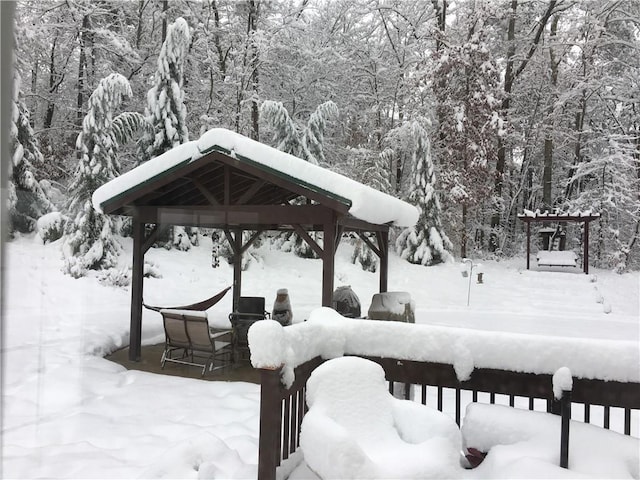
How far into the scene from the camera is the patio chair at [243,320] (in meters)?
5.24

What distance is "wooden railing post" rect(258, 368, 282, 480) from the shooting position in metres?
1.92

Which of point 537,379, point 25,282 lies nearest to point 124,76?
point 25,282

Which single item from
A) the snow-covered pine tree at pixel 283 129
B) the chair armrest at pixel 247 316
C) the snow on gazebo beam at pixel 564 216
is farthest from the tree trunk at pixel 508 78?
the chair armrest at pixel 247 316

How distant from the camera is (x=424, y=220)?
11.3m

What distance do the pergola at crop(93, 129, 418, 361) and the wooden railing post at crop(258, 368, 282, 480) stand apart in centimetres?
241

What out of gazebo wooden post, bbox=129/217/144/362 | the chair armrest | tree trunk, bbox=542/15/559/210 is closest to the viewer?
gazebo wooden post, bbox=129/217/144/362

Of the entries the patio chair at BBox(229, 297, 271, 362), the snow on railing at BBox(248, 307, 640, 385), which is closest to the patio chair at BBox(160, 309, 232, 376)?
the patio chair at BBox(229, 297, 271, 362)

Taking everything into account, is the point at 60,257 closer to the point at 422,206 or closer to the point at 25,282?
the point at 25,282

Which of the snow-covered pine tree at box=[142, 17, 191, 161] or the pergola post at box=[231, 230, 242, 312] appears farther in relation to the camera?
the pergola post at box=[231, 230, 242, 312]

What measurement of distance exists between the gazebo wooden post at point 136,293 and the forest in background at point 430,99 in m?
0.73

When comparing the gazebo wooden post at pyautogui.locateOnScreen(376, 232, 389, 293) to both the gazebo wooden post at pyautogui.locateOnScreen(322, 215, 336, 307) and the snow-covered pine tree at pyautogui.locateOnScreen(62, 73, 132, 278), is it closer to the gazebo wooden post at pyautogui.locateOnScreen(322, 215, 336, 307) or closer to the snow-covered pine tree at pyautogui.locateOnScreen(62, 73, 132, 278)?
the gazebo wooden post at pyautogui.locateOnScreen(322, 215, 336, 307)

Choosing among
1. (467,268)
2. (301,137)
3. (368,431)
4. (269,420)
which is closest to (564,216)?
(467,268)

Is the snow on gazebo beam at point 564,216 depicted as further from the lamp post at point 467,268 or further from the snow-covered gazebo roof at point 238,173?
the snow-covered gazebo roof at point 238,173

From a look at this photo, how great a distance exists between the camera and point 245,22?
8.18 m
